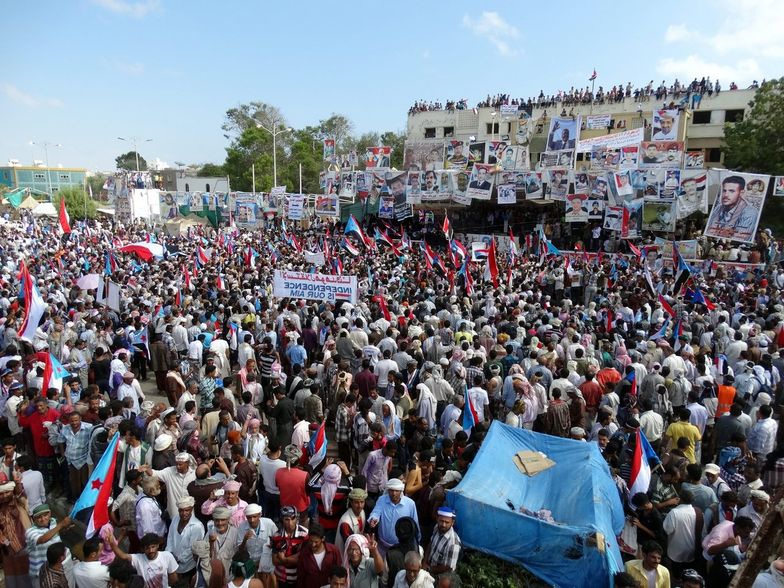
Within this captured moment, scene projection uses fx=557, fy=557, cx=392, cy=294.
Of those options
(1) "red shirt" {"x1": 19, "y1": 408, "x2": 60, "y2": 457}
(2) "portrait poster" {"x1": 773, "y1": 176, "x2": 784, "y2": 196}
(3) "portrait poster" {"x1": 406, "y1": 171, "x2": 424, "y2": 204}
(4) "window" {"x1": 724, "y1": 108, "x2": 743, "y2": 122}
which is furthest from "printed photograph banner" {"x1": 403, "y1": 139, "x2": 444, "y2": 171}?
(1) "red shirt" {"x1": 19, "y1": 408, "x2": 60, "y2": 457}

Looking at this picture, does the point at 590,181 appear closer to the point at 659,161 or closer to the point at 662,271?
the point at 659,161

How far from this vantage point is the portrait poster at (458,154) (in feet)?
95.4

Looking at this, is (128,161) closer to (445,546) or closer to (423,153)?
(423,153)

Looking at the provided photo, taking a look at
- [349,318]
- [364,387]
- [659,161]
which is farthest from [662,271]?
[364,387]

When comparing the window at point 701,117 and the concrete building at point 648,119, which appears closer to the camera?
the concrete building at point 648,119

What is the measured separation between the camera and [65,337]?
9.27 metres

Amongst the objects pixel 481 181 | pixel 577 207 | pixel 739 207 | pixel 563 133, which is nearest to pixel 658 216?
pixel 577 207

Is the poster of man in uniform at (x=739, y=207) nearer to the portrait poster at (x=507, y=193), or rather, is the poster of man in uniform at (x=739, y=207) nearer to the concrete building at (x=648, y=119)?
the portrait poster at (x=507, y=193)

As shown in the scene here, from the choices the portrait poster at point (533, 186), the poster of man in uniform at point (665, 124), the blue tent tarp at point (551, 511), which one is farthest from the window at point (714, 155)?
the blue tent tarp at point (551, 511)

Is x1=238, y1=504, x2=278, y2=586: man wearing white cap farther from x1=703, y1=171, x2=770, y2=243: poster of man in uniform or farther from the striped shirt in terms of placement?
x1=703, y1=171, x2=770, y2=243: poster of man in uniform

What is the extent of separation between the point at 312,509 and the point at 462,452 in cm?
162

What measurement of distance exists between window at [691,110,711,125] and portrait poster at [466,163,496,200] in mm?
21981

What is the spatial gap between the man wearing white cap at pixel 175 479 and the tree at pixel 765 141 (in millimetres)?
29154

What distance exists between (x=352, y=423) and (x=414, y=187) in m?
21.5
